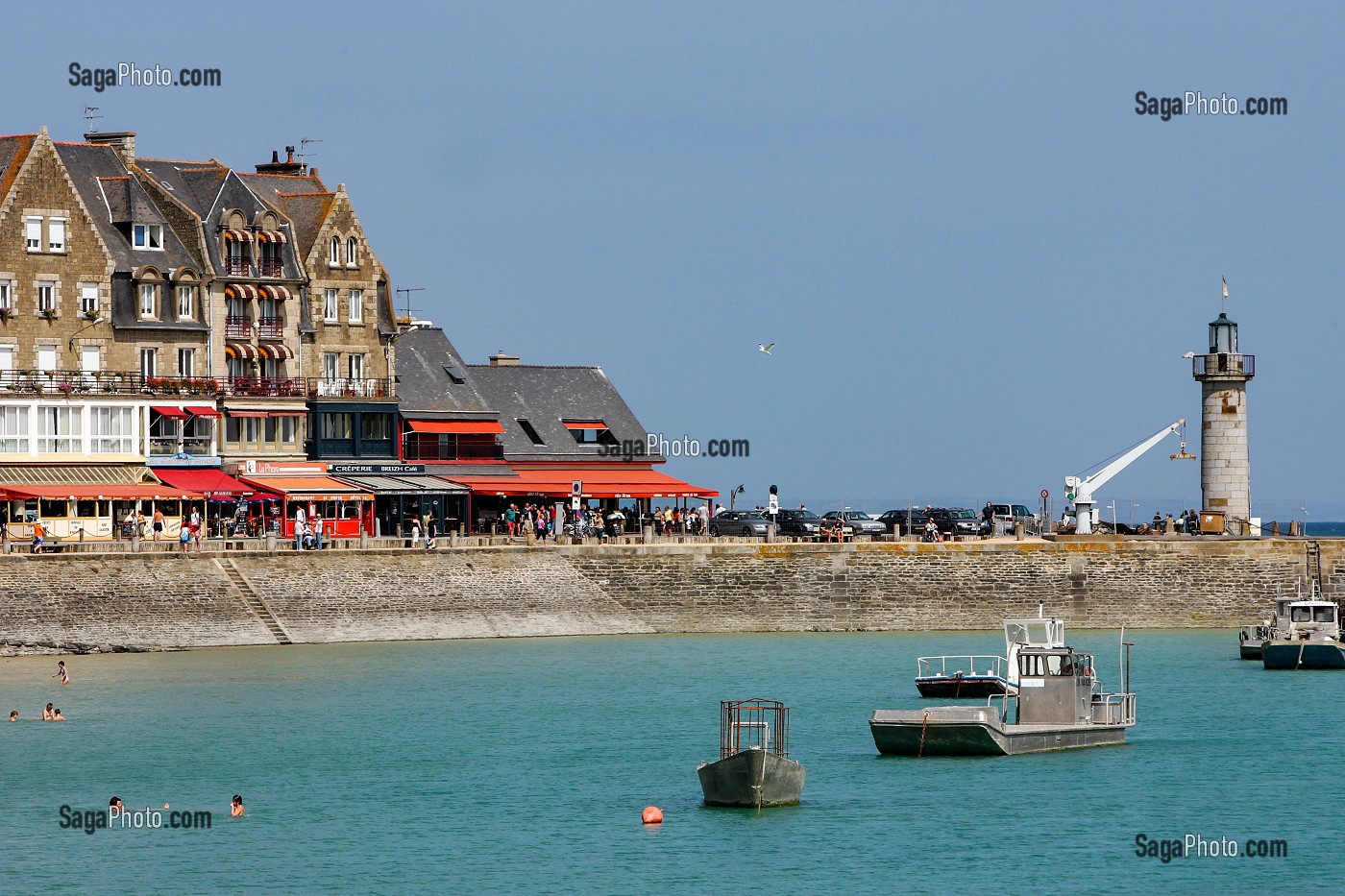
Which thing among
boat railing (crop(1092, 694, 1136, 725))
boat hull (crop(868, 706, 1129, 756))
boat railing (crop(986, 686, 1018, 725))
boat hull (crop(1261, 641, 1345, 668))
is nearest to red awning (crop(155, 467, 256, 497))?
boat railing (crop(986, 686, 1018, 725))

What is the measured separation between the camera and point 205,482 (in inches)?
3290

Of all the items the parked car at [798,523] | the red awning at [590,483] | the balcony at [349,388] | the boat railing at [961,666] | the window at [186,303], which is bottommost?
the boat railing at [961,666]

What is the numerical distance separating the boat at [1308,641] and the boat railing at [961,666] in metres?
8.54

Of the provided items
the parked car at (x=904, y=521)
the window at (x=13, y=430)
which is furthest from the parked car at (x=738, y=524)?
the window at (x=13, y=430)

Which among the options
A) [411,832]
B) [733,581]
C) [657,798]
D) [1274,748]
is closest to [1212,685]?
[1274,748]

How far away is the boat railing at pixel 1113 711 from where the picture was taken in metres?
57.2

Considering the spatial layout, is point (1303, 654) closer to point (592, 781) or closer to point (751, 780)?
point (592, 781)

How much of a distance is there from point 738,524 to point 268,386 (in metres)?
18.3

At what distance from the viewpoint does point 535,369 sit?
101 metres

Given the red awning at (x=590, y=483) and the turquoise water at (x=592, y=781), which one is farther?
the red awning at (x=590, y=483)

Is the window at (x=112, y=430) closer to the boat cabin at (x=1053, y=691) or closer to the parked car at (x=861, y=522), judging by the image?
the parked car at (x=861, y=522)

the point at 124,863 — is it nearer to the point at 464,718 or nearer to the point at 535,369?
the point at 464,718

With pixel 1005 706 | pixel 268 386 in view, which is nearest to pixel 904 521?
pixel 268 386

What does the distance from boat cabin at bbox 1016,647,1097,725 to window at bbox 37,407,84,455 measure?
38.3 m
